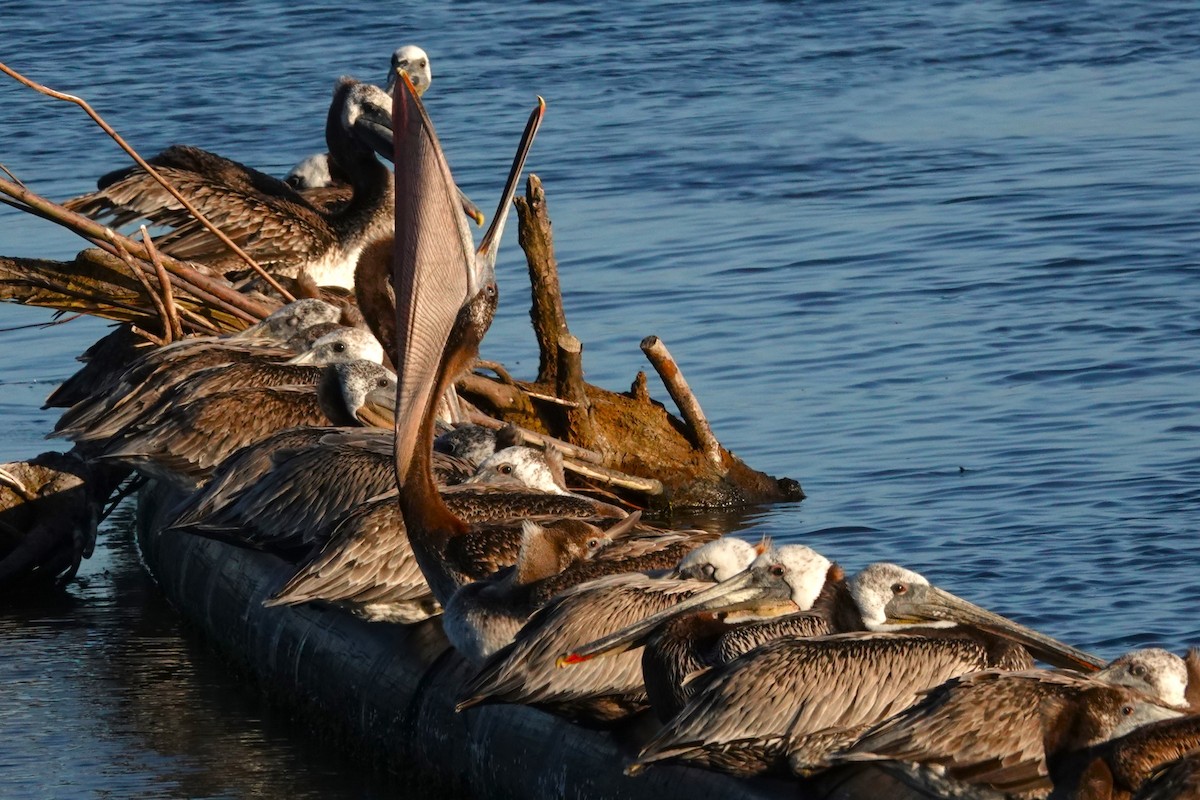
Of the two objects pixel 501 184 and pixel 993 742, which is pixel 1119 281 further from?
pixel 993 742

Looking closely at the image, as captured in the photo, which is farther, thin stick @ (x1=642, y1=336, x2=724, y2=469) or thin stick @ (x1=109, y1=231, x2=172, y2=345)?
thin stick @ (x1=642, y1=336, x2=724, y2=469)

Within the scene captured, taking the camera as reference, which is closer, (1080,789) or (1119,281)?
(1080,789)

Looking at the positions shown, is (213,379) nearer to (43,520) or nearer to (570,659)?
(43,520)

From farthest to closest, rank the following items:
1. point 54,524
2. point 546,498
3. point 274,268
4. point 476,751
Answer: point 274,268 < point 54,524 < point 546,498 < point 476,751

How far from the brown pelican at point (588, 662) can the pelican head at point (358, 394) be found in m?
2.39

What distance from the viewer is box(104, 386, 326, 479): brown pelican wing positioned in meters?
7.16

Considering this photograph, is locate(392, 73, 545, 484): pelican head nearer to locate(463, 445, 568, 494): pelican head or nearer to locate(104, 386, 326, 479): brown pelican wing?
locate(463, 445, 568, 494): pelican head

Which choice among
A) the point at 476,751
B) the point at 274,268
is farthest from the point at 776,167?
the point at 476,751

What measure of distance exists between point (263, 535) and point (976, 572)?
3.00 meters

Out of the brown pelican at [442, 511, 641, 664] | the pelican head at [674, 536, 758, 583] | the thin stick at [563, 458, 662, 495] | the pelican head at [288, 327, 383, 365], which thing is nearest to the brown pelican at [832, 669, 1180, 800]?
the pelican head at [674, 536, 758, 583]

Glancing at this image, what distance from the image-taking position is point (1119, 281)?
12484 mm

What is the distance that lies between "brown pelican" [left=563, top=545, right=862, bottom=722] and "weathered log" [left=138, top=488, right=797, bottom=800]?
0.56ft

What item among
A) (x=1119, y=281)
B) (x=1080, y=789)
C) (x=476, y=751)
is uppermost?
(x=1080, y=789)

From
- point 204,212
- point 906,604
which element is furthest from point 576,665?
point 204,212
